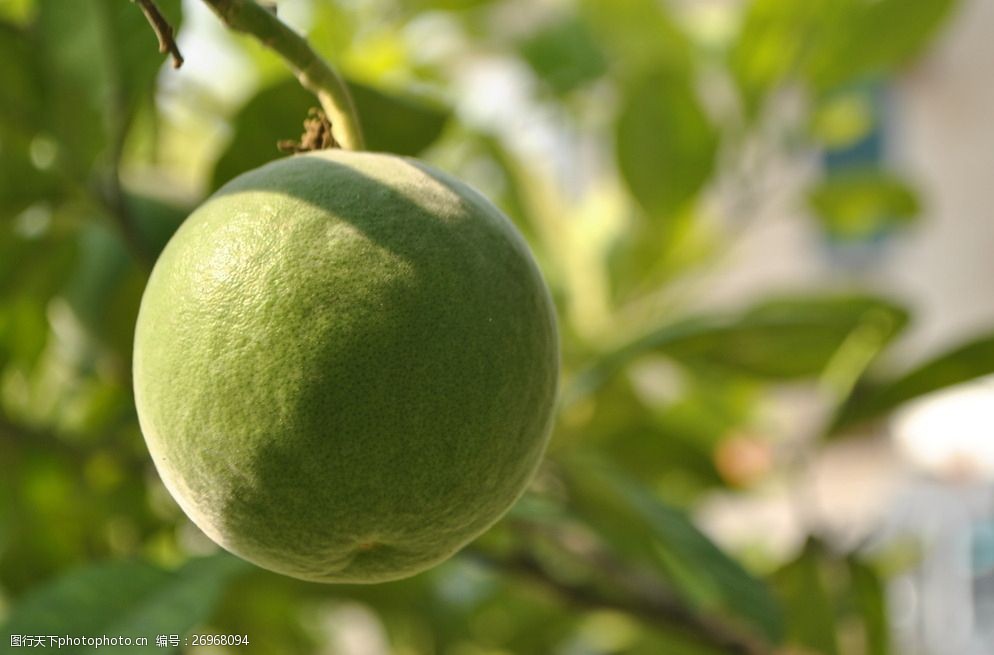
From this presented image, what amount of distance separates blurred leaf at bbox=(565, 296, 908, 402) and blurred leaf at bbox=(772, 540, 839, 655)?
0.80ft

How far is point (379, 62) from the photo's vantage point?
1.70 metres

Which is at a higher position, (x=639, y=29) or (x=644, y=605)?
(x=639, y=29)

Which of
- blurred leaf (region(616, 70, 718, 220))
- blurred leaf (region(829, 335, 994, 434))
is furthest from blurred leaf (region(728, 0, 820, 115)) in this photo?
blurred leaf (region(829, 335, 994, 434))

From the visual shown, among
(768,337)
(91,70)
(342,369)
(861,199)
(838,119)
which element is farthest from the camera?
(838,119)

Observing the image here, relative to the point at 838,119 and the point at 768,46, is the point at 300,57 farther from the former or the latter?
the point at 838,119

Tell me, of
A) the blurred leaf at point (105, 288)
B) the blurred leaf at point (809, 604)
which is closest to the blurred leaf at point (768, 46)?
the blurred leaf at point (809, 604)

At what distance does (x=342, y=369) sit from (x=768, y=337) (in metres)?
0.79

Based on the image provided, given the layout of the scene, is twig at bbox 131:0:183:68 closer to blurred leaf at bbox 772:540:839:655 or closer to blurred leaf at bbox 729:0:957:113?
blurred leaf at bbox 772:540:839:655

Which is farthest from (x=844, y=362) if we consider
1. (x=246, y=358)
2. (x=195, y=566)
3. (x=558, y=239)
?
(x=246, y=358)

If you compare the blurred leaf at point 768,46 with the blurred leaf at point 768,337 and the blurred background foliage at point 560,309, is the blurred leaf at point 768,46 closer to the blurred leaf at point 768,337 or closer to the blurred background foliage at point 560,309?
the blurred background foliage at point 560,309

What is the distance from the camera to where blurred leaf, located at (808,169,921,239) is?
1.89 metres

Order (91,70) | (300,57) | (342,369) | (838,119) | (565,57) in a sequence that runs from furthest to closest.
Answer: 1. (838,119)
2. (565,57)
3. (91,70)
4. (300,57)
5. (342,369)

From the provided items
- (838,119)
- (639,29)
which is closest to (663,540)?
(639,29)

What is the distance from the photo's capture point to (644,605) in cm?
128
